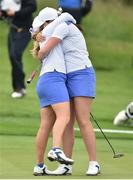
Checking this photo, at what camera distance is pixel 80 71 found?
995cm

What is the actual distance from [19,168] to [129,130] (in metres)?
3.90

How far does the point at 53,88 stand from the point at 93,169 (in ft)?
3.01

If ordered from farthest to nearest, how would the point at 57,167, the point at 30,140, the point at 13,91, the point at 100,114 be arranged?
the point at 13,91
the point at 100,114
the point at 30,140
the point at 57,167

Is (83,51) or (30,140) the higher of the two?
(83,51)

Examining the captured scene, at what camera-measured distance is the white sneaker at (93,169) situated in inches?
388

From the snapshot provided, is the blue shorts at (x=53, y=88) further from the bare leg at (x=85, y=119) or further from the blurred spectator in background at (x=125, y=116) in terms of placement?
the blurred spectator in background at (x=125, y=116)

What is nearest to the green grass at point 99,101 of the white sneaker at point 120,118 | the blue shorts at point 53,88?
the white sneaker at point 120,118

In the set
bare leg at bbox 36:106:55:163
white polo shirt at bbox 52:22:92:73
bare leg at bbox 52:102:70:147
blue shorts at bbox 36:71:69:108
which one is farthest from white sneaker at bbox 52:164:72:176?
white polo shirt at bbox 52:22:92:73

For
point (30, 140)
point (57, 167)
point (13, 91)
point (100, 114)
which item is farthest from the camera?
point (13, 91)

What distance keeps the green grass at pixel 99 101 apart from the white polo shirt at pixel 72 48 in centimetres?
112

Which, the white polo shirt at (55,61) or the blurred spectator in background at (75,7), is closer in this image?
the white polo shirt at (55,61)

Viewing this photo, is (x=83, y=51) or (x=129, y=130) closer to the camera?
(x=83, y=51)

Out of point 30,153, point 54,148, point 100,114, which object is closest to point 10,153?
point 30,153

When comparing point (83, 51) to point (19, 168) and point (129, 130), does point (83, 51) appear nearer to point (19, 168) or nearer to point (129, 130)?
point (19, 168)
